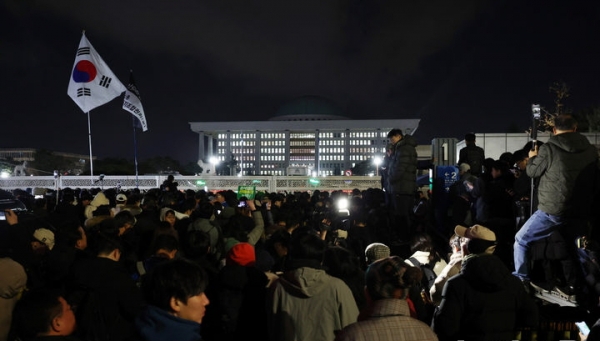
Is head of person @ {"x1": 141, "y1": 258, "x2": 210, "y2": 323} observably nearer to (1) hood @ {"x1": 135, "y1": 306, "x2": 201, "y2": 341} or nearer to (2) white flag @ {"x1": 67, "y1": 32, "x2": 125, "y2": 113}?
(1) hood @ {"x1": 135, "y1": 306, "x2": 201, "y2": 341}

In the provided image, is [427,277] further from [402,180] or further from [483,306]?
[402,180]

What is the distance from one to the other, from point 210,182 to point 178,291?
64.6ft

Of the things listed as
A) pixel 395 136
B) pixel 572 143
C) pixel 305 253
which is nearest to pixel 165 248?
pixel 305 253

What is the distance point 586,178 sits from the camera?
4.45 meters

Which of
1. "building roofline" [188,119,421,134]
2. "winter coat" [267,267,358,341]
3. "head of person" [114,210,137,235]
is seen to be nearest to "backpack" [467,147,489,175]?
"head of person" [114,210,137,235]

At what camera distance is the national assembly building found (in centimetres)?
10519

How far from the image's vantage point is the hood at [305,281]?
9.99ft

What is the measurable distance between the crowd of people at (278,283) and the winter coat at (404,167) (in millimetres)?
1296

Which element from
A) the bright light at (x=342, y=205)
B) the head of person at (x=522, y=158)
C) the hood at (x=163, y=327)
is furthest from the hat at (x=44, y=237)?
the head of person at (x=522, y=158)

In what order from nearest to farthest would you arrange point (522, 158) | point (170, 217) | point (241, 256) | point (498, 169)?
point (241, 256)
point (522, 158)
point (498, 169)
point (170, 217)

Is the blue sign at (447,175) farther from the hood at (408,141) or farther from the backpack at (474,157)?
the hood at (408,141)

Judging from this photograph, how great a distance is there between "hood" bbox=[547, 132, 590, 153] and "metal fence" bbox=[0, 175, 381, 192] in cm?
1636

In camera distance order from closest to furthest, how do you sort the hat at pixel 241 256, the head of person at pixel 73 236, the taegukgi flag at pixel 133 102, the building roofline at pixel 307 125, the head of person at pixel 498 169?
the hat at pixel 241 256, the head of person at pixel 73 236, the head of person at pixel 498 169, the taegukgi flag at pixel 133 102, the building roofline at pixel 307 125

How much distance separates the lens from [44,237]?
17.7 feet
